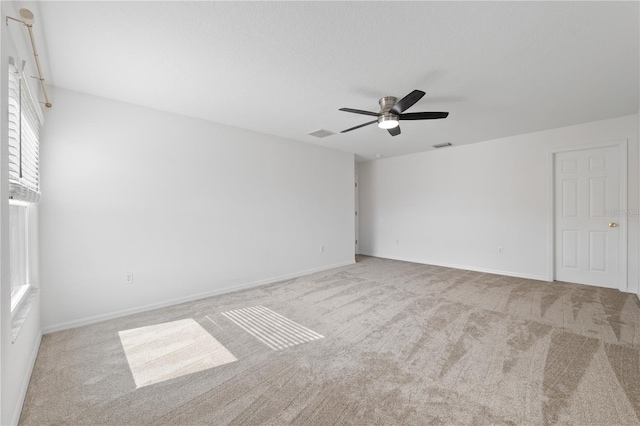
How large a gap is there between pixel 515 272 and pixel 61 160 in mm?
6671

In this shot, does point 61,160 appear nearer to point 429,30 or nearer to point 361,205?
point 429,30

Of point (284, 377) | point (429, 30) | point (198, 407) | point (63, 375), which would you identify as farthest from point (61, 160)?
point (429, 30)

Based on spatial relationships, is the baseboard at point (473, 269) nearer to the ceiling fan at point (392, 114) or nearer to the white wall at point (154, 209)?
the white wall at point (154, 209)

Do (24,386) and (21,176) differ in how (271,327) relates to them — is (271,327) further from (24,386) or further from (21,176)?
(21,176)

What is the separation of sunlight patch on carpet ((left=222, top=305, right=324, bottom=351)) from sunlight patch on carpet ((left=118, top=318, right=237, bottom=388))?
1.18ft

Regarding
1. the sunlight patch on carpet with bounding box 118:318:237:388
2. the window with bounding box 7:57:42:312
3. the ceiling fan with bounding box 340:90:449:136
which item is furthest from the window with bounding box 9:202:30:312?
the ceiling fan with bounding box 340:90:449:136

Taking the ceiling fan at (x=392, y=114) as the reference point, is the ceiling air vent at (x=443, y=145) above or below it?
above

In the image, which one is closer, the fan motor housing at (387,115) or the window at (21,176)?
the window at (21,176)

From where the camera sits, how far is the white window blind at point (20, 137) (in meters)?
1.69

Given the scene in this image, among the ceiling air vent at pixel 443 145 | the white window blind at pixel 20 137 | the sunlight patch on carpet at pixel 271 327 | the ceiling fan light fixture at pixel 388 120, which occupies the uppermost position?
the ceiling air vent at pixel 443 145

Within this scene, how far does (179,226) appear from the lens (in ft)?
11.7

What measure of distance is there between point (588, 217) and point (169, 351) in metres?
5.89

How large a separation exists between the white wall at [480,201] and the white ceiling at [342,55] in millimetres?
1048

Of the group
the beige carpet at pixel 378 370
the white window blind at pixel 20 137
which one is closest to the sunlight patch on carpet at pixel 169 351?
the beige carpet at pixel 378 370
